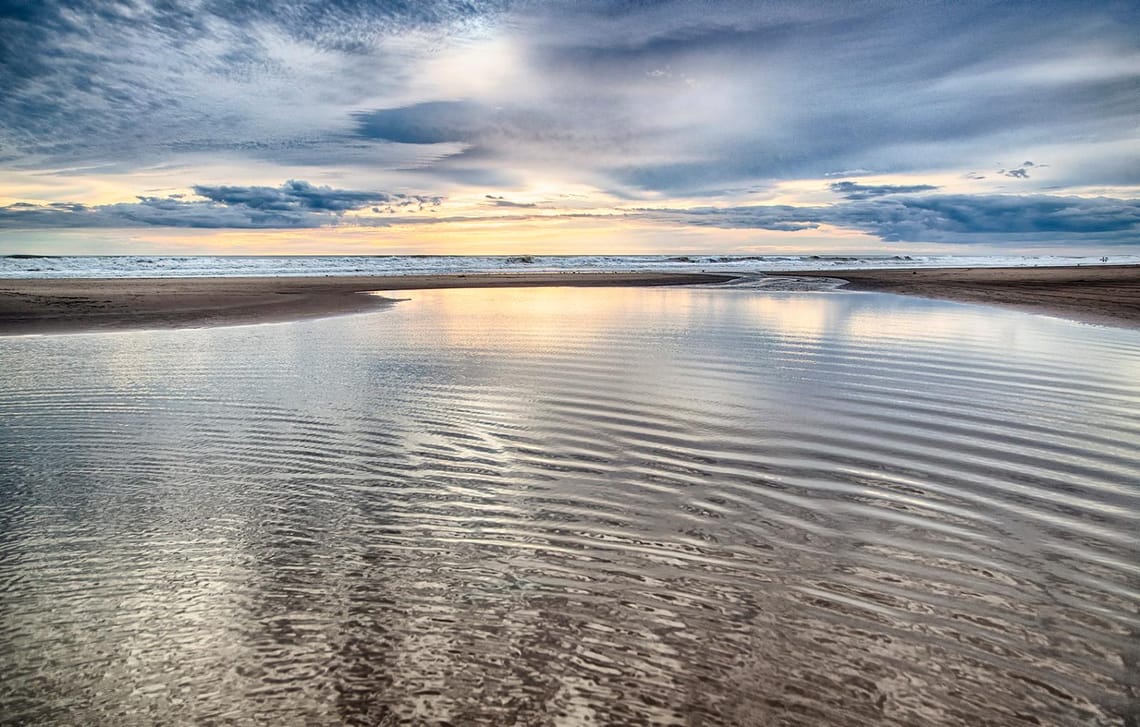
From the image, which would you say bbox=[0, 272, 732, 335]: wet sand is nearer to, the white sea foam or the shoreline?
the shoreline

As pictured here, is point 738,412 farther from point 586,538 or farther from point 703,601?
point 703,601

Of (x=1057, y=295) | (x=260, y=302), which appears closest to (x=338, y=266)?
(x=260, y=302)

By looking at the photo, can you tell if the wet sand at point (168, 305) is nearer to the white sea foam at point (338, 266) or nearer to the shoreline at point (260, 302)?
the shoreline at point (260, 302)

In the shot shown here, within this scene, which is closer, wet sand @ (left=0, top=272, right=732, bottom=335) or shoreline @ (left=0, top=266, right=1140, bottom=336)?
wet sand @ (left=0, top=272, right=732, bottom=335)

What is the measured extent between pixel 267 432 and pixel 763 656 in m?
6.61

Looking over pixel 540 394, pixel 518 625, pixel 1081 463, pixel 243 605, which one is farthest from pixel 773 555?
pixel 540 394

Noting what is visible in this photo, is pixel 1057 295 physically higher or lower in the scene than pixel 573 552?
higher

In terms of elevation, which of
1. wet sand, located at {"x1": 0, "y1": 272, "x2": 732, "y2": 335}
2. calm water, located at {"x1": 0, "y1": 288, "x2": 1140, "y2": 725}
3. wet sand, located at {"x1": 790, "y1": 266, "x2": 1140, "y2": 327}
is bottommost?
calm water, located at {"x1": 0, "y1": 288, "x2": 1140, "y2": 725}

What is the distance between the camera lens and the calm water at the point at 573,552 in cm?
344

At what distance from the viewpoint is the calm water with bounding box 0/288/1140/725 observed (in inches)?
135

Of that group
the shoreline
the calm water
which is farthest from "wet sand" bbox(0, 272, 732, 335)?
the calm water

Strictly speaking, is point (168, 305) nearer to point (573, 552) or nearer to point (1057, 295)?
point (573, 552)

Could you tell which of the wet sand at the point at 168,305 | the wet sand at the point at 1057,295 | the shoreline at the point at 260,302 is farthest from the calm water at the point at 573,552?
the wet sand at the point at 1057,295

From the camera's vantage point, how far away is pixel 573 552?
495cm
